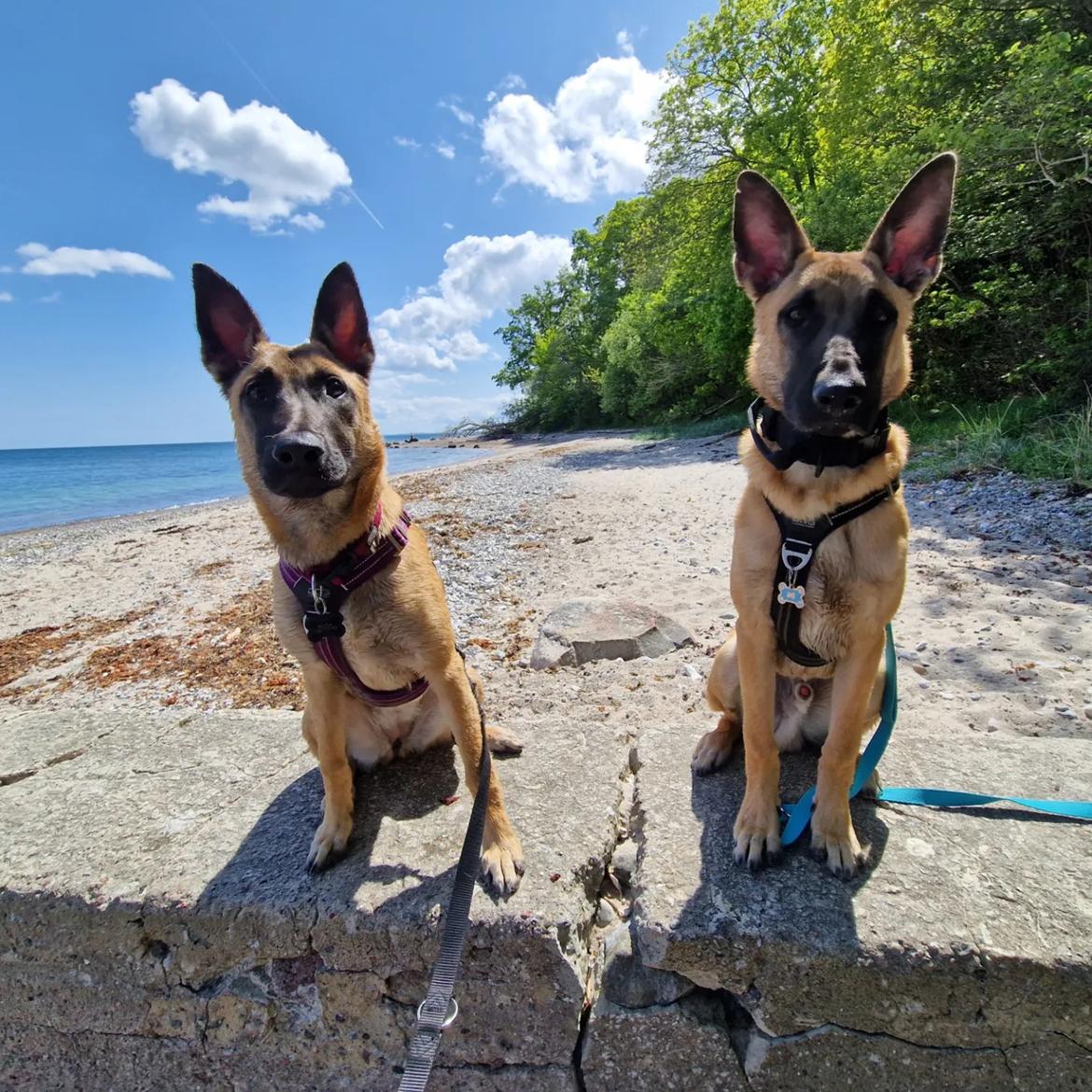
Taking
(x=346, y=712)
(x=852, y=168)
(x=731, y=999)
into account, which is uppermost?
(x=852, y=168)

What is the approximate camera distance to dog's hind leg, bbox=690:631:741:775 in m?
2.69

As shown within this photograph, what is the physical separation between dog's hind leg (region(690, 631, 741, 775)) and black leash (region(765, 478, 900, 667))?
1.69 ft

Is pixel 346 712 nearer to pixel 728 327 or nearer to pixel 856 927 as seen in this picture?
pixel 856 927

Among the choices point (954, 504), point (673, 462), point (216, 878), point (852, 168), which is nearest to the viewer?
point (216, 878)

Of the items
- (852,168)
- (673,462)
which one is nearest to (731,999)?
(673,462)

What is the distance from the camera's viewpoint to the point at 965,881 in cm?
203

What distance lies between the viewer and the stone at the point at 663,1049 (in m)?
1.95

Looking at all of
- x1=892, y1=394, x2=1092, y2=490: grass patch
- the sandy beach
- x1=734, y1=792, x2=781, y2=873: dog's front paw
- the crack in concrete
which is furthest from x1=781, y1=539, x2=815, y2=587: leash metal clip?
x1=892, y1=394, x2=1092, y2=490: grass patch

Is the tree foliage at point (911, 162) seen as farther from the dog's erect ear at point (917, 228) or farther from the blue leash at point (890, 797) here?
the blue leash at point (890, 797)

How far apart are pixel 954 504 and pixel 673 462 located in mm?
10033

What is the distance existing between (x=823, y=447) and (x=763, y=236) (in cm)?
106

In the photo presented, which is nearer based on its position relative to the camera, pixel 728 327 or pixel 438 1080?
pixel 438 1080

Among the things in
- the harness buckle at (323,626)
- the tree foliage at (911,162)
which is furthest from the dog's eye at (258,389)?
the tree foliage at (911,162)

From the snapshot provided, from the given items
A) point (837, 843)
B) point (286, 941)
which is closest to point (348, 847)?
point (286, 941)
